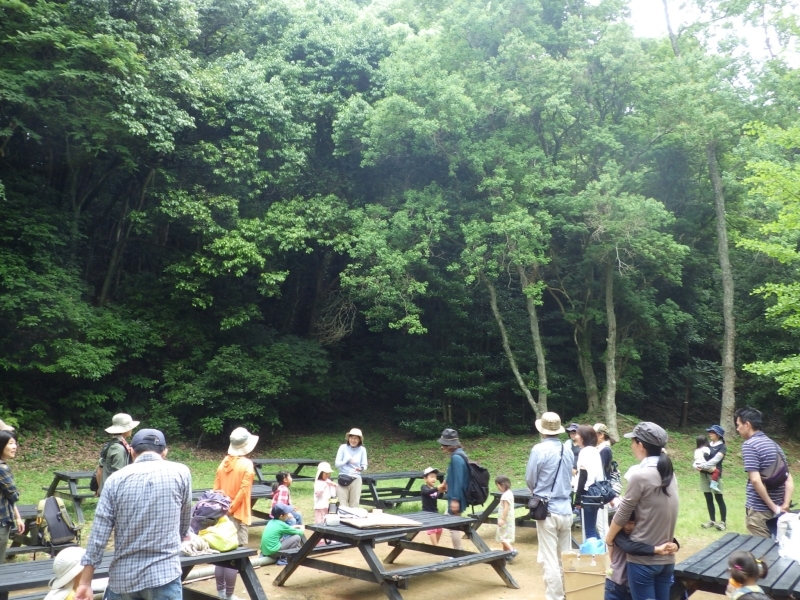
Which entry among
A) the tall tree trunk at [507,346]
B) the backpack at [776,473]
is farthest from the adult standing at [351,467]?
the tall tree trunk at [507,346]

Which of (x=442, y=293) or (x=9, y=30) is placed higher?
(x=9, y=30)

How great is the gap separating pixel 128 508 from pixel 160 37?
15013 mm

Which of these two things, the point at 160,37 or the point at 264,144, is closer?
the point at 160,37

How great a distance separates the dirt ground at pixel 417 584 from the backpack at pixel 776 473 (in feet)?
5.00

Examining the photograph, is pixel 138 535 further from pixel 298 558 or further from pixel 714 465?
pixel 714 465

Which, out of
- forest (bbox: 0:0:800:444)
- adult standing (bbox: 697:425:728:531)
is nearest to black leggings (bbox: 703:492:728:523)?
adult standing (bbox: 697:425:728:531)

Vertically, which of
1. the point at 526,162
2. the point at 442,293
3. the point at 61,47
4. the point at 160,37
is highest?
the point at 160,37

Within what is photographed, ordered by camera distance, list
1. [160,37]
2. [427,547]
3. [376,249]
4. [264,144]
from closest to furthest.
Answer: [427,547] → [160,37] → [376,249] → [264,144]

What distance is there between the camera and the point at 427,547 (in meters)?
7.13

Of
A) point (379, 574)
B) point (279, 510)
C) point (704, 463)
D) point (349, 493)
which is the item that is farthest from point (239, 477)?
point (704, 463)

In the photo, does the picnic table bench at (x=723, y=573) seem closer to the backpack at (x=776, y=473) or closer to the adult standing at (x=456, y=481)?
the backpack at (x=776, y=473)

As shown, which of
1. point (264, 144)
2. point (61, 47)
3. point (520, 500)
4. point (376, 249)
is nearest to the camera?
point (520, 500)

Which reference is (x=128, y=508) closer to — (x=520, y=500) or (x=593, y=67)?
(x=520, y=500)

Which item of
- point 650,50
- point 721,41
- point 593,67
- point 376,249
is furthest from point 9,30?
point 721,41
